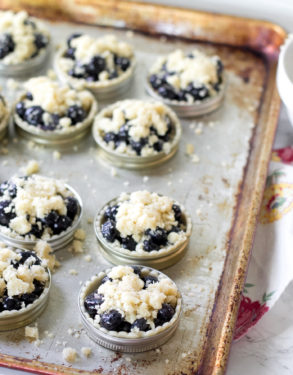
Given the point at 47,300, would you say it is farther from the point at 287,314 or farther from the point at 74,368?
the point at 287,314

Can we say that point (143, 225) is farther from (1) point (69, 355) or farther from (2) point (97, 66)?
(2) point (97, 66)

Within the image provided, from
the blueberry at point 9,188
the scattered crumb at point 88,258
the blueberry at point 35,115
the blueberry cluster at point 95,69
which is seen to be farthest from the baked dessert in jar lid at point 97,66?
the scattered crumb at point 88,258

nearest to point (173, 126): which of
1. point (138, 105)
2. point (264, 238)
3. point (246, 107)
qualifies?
point (138, 105)

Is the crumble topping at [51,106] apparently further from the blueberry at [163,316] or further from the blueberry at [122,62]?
the blueberry at [163,316]

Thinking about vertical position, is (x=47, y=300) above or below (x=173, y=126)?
below

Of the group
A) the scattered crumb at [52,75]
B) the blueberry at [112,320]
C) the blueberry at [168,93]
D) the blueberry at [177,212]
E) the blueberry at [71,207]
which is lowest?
the scattered crumb at [52,75]

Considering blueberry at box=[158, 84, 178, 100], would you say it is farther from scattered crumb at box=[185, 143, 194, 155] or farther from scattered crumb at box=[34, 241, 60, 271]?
scattered crumb at box=[34, 241, 60, 271]

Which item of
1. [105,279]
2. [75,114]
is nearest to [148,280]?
[105,279]
